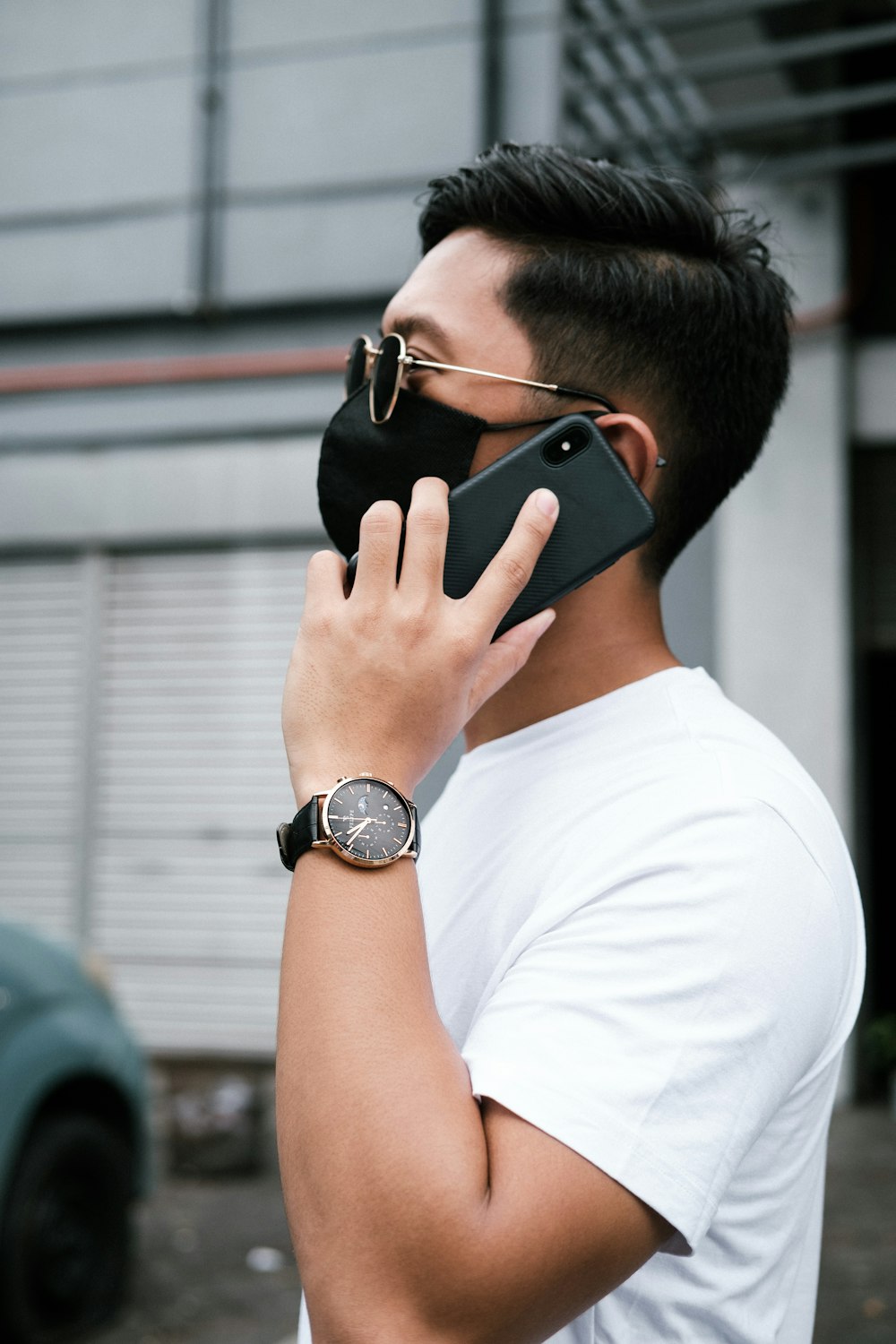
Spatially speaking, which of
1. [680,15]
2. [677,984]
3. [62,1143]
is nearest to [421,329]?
[677,984]

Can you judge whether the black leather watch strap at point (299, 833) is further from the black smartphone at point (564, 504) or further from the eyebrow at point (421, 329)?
the eyebrow at point (421, 329)

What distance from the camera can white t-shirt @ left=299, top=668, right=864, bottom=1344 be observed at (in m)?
1.00

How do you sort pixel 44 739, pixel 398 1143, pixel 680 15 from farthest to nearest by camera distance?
1. pixel 44 739
2. pixel 680 15
3. pixel 398 1143

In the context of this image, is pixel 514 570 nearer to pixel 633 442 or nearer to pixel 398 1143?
pixel 633 442

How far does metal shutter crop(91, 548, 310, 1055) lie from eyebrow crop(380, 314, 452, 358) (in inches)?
253

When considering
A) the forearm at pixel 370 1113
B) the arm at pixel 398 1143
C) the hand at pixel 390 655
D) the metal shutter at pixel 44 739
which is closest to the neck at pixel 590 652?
the hand at pixel 390 655

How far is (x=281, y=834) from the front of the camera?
45.2 inches

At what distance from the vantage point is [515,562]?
1242mm

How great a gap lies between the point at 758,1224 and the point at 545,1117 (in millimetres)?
334

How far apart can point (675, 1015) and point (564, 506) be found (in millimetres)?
565

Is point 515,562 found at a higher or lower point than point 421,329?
lower

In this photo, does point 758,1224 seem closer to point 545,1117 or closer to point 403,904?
point 545,1117

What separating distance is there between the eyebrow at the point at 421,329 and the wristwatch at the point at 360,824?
552 mm

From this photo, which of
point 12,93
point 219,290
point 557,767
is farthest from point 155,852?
point 557,767
